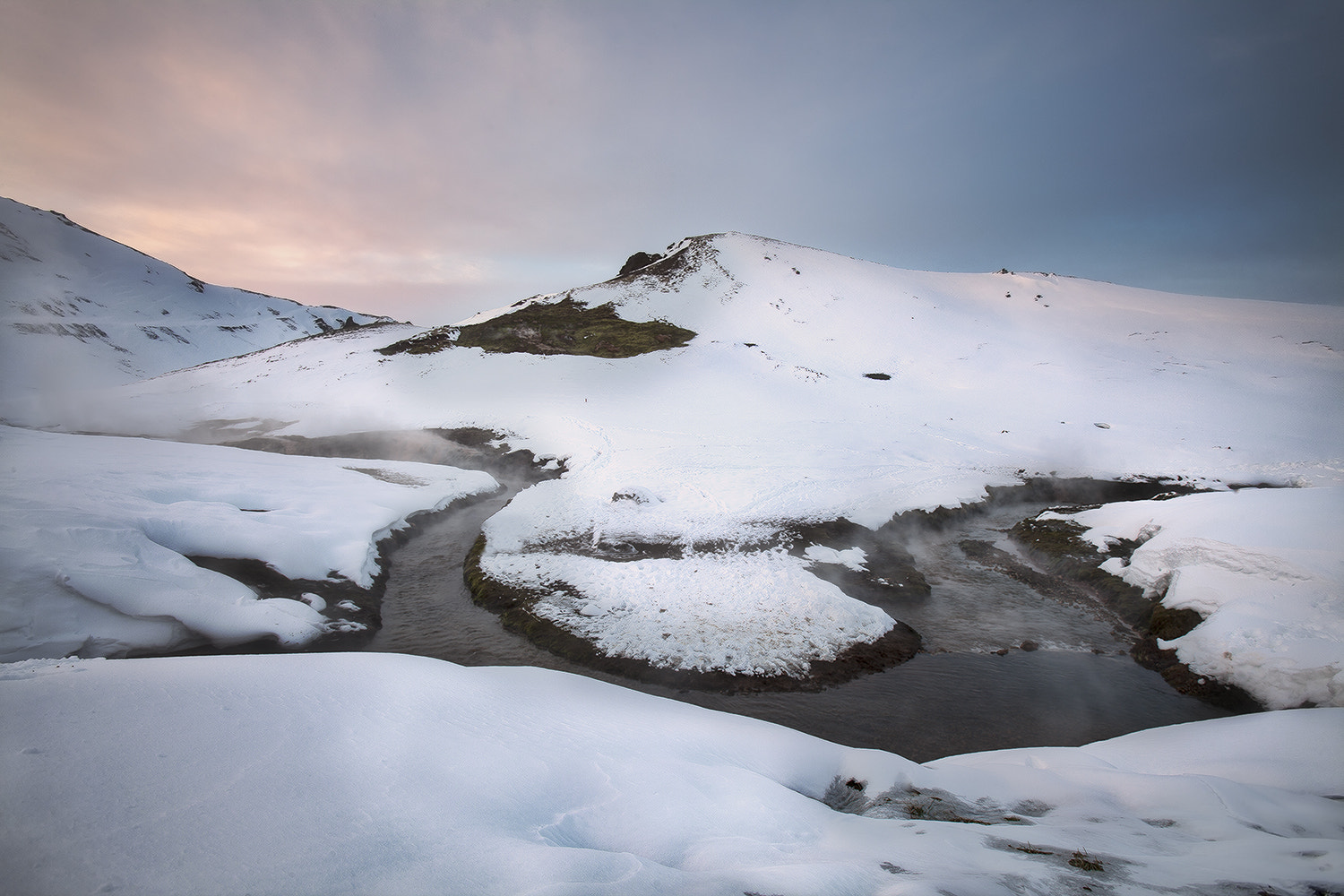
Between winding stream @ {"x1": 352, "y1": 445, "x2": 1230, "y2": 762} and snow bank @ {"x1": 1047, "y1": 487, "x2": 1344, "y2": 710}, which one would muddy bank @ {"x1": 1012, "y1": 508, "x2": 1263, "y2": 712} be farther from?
winding stream @ {"x1": 352, "y1": 445, "x2": 1230, "y2": 762}

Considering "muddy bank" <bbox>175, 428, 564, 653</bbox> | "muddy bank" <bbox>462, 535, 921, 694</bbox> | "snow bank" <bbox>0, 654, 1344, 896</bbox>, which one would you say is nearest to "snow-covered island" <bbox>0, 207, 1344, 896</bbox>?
"snow bank" <bbox>0, 654, 1344, 896</bbox>

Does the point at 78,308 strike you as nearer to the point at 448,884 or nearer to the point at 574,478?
the point at 574,478

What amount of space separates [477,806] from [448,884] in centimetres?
127

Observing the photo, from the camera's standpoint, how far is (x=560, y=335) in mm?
43344

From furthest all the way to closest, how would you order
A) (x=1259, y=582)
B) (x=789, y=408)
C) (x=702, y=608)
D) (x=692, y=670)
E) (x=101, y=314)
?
1. (x=101, y=314)
2. (x=789, y=408)
3. (x=702, y=608)
4. (x=1259, y=582)
5. (x=692, y=670)

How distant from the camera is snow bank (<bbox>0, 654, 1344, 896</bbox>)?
3912 millimetres

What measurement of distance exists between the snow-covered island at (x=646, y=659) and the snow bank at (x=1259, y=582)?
0.07 m

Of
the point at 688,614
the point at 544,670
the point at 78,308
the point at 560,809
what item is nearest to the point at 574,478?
the point at 688,614

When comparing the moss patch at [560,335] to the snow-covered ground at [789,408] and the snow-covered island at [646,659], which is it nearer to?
the snow-covered ground at [789,408]

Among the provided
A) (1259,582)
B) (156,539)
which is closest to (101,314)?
(156,539)

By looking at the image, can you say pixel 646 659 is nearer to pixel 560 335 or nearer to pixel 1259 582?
pixel 1259 582

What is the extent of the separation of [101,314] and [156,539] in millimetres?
108618

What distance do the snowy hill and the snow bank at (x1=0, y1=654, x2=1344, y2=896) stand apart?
65102 mm

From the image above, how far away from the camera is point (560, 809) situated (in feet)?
17.9
